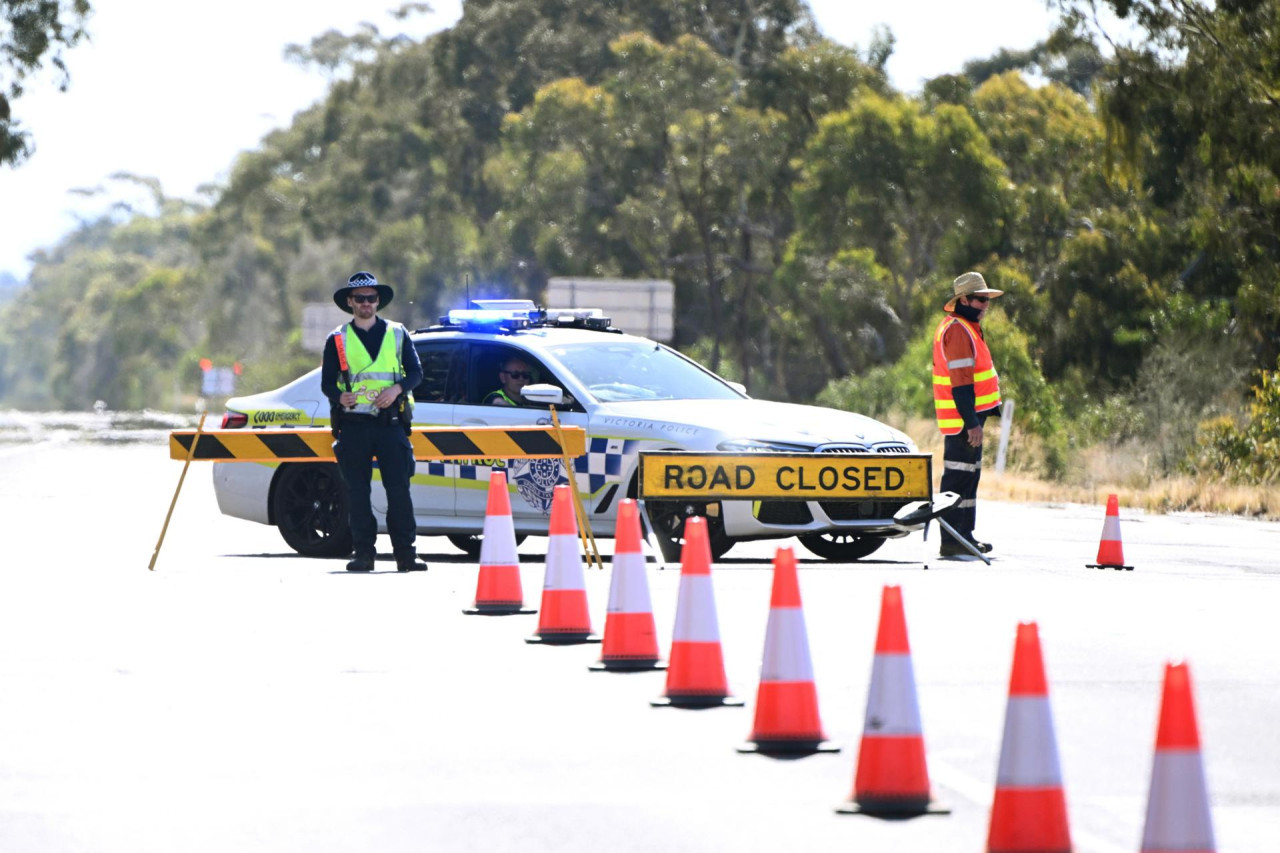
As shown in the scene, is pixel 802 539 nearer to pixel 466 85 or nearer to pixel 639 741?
pixel 639 741

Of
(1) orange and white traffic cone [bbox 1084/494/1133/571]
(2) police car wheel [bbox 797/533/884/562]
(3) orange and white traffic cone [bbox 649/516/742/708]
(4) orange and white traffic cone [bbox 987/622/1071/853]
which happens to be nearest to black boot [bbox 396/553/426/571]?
(2) police car wheel [bbox 797/533/884/562]

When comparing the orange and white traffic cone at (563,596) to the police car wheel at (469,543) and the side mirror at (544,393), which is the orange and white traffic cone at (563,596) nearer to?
the side mirror at (544,393)

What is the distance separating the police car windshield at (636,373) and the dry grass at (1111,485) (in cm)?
901

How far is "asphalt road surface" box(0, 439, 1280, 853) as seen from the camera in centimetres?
647

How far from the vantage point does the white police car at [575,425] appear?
14.2 m

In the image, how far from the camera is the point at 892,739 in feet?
20.6

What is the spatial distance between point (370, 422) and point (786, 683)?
732cm

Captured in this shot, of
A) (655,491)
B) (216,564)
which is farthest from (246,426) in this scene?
(655,491)

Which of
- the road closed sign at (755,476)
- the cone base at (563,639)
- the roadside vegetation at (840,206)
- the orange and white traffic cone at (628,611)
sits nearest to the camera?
the orange and white traffic cone at (628,611)

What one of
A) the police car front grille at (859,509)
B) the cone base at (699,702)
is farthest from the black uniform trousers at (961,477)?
the cone base at (699,702)

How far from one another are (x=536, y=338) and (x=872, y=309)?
37030 millimetres

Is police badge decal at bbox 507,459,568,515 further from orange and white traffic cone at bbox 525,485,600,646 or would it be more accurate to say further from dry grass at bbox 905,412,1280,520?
dry grass at bbox 905,412,1280,520

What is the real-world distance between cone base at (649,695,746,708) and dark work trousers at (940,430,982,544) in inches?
253

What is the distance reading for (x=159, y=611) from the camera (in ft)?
39.7
